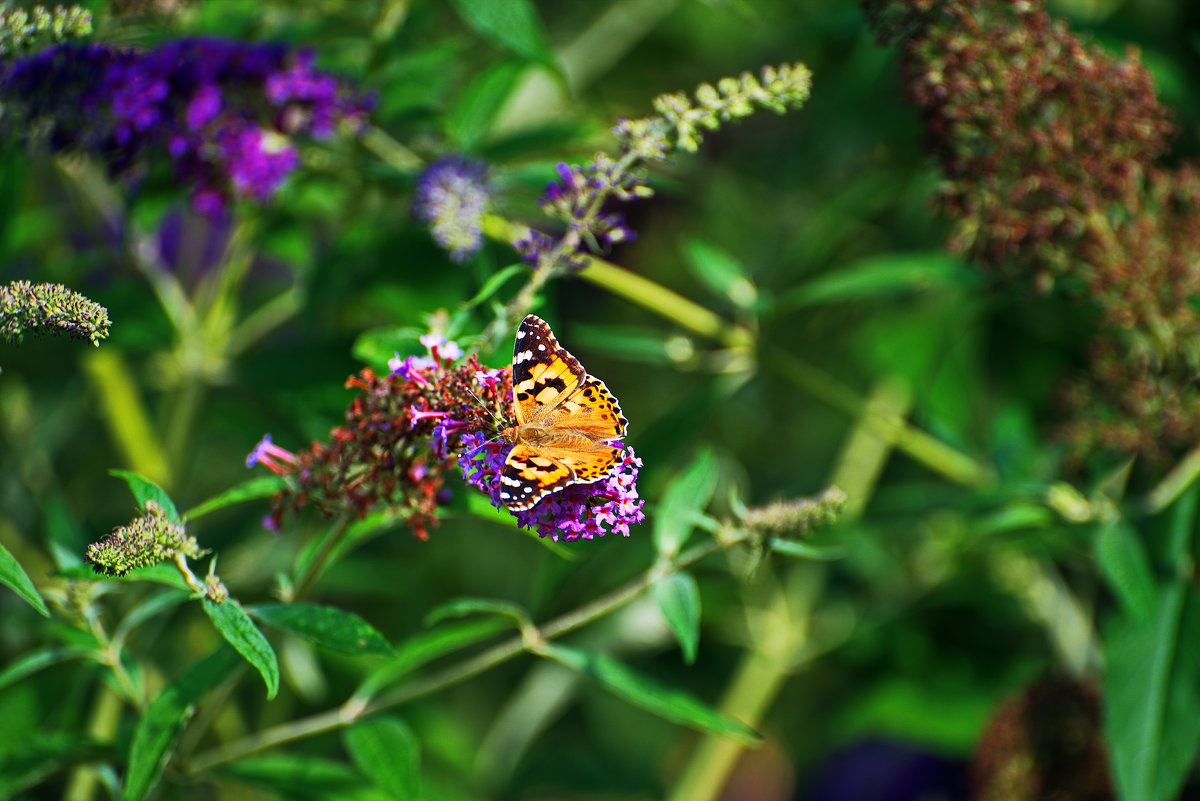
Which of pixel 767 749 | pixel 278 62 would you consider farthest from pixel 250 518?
pixel 767 749

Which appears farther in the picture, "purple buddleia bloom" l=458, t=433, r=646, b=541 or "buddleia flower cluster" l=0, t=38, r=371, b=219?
"buddleia flower cluster" l=0, t=38, r=371, b=219

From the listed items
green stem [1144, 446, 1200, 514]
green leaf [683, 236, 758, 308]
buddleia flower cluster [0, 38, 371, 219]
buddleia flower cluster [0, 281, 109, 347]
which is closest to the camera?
buddleia flower cluster [0, 281, 109, 347]

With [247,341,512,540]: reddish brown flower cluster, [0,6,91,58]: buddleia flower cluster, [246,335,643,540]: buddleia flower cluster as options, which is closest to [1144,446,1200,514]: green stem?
[246,335,643,540]: buddleia flower cluster

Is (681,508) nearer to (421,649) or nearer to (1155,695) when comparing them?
(421,649)

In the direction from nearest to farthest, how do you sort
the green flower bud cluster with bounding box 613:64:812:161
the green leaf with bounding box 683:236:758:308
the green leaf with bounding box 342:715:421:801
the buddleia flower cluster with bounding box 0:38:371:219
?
the green flower bud cluster with bounding box 613:64:812:161 → the green leaf with bounding box 342:715:421:801 → the buddleia flower cluster with bounding box 0:38:371:219 → the green leaf with bounding box 683:236:758:308

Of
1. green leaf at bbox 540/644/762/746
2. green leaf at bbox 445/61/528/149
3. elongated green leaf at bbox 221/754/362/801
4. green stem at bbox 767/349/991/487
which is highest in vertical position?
green leaf at bbox 445/61/528/149

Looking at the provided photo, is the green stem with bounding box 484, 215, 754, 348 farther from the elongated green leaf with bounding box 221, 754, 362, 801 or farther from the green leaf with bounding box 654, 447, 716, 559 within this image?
the elongated green leaf with bounding box 221, 754, 362, 801

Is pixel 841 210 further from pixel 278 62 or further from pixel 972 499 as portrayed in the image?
pixel 278 62

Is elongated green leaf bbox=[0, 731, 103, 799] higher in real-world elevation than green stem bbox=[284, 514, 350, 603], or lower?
lower

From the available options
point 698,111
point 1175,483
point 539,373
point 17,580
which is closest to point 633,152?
point 698,111
